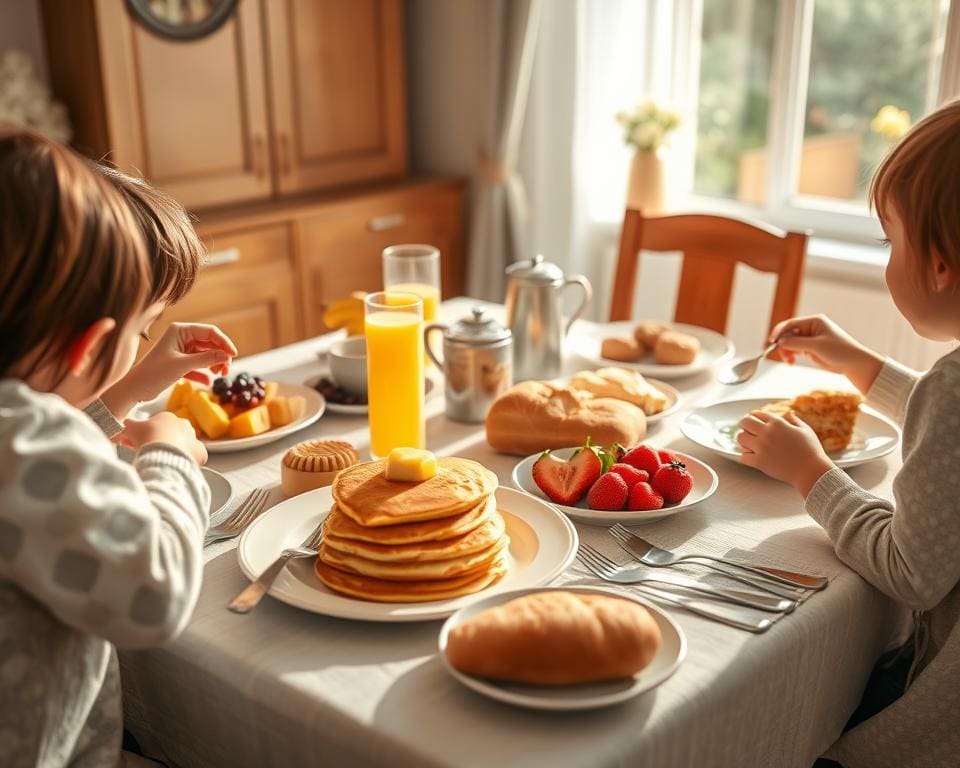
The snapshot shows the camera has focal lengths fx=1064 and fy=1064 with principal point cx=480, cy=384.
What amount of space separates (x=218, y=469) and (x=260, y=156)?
6.50ft

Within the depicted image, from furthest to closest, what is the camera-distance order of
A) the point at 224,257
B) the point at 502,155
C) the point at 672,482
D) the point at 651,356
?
1. the point at 502,155
2. the point at 224,257
3. the point at 651,356
4. the point at 672,482

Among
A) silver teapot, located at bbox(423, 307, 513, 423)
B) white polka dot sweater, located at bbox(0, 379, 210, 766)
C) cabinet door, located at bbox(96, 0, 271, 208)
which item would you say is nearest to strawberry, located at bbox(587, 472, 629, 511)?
silver teapot, located at bbox(423, 307, 513, 423)

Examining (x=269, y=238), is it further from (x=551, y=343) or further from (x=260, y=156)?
(x=551, y=343)

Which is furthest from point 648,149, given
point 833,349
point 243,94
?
point 833,349

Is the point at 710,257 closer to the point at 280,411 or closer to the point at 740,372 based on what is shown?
the point at 740,372

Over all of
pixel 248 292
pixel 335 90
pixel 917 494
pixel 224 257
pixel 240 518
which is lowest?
pixel 248 292

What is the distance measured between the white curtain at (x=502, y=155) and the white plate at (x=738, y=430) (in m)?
2.05

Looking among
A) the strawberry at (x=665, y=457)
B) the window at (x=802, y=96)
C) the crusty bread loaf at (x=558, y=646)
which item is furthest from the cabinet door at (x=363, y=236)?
the crusty bread loaf at (x=558, y=646)

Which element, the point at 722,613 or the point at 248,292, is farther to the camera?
the point at 248,292

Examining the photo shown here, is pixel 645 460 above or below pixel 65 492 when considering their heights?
below

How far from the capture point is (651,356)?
184 cm

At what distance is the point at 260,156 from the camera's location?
3.20 m

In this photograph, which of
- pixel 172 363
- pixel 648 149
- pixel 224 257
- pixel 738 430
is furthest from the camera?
pixel 648 149

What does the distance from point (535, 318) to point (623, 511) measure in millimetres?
581
